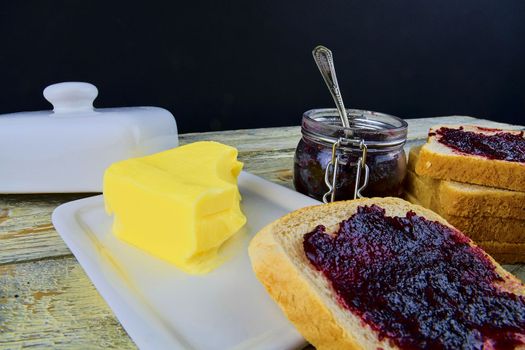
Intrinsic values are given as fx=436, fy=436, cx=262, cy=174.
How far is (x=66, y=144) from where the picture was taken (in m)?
1.21

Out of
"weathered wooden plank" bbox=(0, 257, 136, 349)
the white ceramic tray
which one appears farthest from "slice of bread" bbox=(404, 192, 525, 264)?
"weathered wooden plank" bbox=(0, 257, 136, 349)

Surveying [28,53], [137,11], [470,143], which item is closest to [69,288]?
[470,143]

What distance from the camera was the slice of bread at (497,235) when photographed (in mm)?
1126

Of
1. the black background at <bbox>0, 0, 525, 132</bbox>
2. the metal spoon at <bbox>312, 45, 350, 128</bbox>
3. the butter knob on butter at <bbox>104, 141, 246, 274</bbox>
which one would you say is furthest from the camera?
the black background at <bbox>0, 0, 525, 132</bbox>

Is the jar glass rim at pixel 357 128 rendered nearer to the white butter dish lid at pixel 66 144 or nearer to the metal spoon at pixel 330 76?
the metal spoon at pixel 330 76

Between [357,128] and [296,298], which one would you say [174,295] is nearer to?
[296,298]

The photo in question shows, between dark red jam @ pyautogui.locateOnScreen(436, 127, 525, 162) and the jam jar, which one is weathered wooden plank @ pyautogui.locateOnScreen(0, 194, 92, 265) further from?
dark red jam @ pyautogui.locateOnScreen(436, 127, 525, 162)

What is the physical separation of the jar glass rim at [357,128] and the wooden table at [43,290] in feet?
1.48

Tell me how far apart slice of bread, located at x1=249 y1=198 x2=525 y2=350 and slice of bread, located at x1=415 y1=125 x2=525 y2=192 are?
1.02ft

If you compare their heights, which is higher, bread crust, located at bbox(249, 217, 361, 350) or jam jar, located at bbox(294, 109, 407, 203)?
jam jar, located at bbox(294, 109, 407, 203)

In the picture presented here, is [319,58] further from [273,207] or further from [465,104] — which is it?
[465,104]

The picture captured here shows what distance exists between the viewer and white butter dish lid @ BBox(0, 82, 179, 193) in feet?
3.94

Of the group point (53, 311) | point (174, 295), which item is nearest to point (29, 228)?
point (53, 311)

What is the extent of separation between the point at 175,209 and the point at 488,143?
3.06 ft
